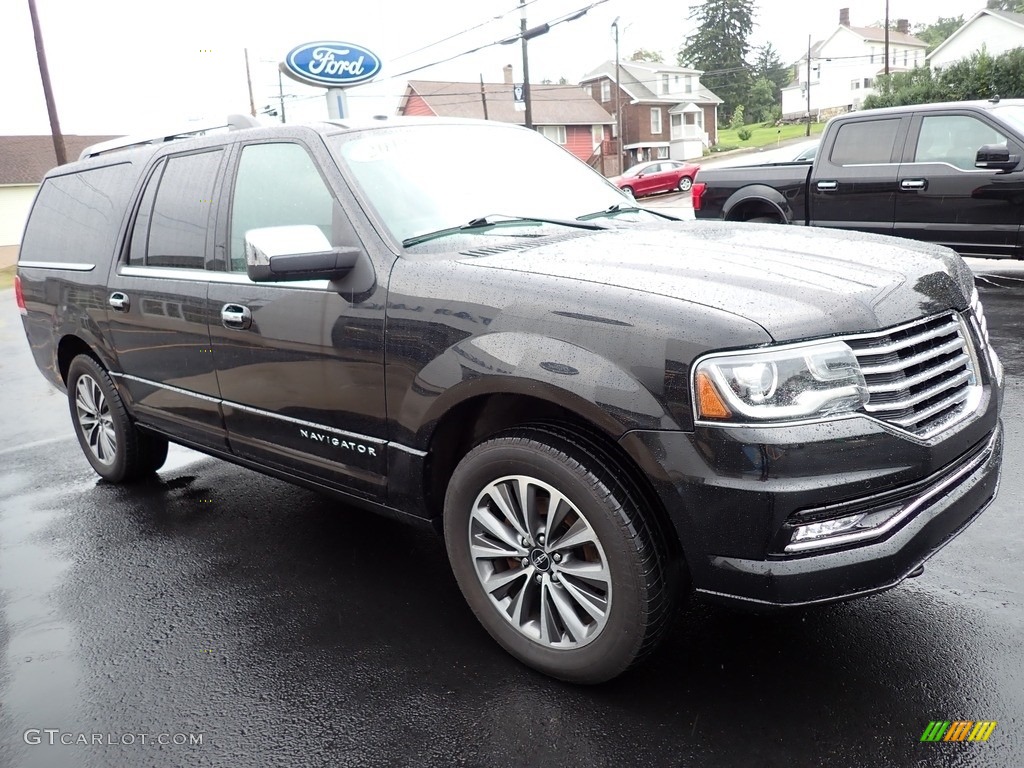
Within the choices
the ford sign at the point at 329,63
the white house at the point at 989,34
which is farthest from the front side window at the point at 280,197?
the white house at the point at 989,34

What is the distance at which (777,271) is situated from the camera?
255 cm

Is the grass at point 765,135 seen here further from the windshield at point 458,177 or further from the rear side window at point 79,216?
the windshield at point 458,177

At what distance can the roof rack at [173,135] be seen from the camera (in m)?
4.02

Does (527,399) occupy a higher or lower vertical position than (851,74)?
lower

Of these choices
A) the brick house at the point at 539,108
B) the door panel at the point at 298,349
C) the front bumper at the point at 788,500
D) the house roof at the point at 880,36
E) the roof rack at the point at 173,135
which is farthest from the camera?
the house roof at the point at 880,36

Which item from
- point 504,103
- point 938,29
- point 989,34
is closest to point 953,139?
point 504,103

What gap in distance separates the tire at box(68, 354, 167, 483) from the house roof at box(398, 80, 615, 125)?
1946 inches

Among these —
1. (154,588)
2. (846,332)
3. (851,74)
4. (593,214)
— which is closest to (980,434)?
(846,332)

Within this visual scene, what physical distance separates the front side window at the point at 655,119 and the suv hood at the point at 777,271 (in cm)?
6050

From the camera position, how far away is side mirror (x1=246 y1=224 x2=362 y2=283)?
114 inches

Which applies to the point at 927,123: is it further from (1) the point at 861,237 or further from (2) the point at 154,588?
(2) the point at 154,588

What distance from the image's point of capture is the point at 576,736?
2.48 meters

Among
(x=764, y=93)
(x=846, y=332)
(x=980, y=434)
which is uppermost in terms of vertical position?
(x=764, y=93)

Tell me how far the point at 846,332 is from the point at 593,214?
65.9 inches
